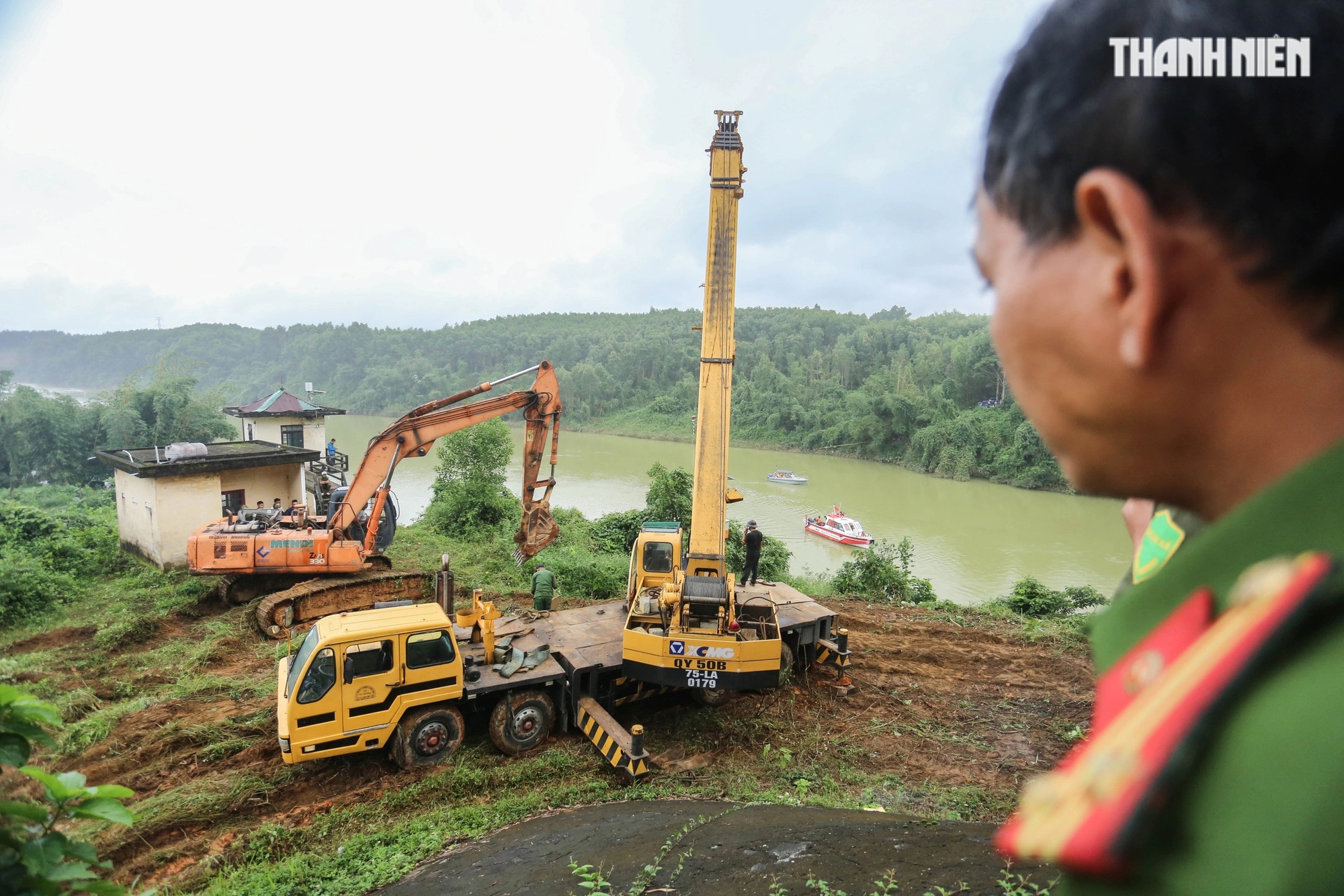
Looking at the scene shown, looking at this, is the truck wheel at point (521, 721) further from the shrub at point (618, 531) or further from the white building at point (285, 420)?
the white building at point (285, 420)

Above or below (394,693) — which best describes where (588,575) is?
below

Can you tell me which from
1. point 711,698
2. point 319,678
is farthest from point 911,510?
point 319,678

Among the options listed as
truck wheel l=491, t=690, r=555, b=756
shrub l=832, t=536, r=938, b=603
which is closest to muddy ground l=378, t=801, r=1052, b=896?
truck wheel l=491, t=690, r=555, b=756

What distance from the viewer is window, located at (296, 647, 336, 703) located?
605 cm

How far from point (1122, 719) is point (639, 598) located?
7.91 meters

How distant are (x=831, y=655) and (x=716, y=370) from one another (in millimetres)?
4082

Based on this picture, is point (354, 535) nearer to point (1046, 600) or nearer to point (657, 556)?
point (657, 556)

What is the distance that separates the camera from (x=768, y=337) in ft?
260

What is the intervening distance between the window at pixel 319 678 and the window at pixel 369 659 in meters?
0.13

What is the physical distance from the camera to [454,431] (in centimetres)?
1112

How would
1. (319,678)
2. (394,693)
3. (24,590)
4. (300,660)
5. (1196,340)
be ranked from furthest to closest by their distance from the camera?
1. (24,590)
2. (394,693)
3. (300,660)
4. (319,678)
5. (1196,340)

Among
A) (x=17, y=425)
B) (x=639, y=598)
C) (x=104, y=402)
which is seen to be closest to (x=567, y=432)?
(x=104, y=402)

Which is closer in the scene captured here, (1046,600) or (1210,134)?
(1210,134)

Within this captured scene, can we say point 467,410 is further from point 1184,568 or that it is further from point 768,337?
point 768,337
